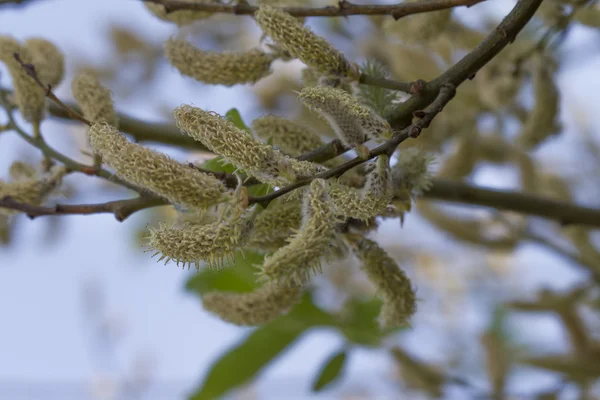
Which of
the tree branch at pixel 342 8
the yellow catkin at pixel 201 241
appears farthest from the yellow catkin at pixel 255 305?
the tree branch at pixel 342 8

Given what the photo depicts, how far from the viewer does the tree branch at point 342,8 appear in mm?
815

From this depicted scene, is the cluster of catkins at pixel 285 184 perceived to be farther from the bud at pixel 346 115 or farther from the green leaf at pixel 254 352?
the green leaf at pixel 254 352

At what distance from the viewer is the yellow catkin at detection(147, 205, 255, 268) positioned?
64cm

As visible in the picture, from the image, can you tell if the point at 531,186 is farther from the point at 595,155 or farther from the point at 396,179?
the point at 595,155

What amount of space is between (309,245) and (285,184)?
0.24ft

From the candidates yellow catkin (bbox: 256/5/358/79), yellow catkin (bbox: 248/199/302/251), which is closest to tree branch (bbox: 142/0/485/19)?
yellow catkin (bbox: 256/5/358/79)

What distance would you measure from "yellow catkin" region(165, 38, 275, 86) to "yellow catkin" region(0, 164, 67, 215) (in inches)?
8.5

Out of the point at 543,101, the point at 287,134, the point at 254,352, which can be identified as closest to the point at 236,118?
the point at 287,134

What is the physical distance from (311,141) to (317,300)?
0.77m

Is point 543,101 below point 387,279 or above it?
above

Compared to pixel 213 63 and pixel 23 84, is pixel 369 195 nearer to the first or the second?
pixel 213 63

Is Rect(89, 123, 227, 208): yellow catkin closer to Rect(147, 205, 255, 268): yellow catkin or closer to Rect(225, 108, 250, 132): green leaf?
Rect(147, 205, 255, 268): yellow catkin

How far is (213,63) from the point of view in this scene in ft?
2.92

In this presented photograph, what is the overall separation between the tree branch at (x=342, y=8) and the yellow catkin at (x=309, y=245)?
0.28 meters
